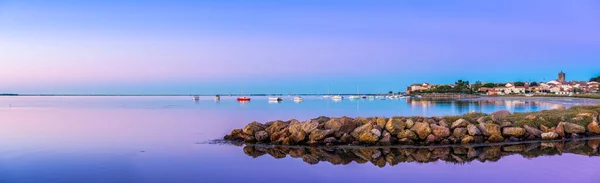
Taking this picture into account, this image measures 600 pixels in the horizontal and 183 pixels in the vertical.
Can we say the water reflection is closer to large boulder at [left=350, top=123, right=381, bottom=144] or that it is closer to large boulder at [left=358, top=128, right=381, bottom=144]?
large boulder at [left=350, top=123, right=381, bottom=144]

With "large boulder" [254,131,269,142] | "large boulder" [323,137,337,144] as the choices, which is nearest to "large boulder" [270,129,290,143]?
"large boulder" [254,131,269,142]

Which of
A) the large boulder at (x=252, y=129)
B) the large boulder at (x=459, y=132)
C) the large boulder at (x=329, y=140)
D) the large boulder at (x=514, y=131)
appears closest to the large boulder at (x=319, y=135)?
the large boulder at (x=329, y=140)

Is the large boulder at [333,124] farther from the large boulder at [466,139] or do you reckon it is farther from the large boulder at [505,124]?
the large boulder at [505,124]

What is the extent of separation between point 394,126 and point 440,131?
162 centimetres

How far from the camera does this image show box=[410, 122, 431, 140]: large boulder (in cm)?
1794

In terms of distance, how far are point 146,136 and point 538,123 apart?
17.8 m

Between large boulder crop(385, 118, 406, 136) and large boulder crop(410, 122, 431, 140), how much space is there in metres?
0.43

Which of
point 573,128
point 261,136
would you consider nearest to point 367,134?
point 261,136

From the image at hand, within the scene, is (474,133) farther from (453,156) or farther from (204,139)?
(204,139)

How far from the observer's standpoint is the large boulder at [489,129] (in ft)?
60.4

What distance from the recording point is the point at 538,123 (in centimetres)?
2014

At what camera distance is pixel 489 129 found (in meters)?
18.6

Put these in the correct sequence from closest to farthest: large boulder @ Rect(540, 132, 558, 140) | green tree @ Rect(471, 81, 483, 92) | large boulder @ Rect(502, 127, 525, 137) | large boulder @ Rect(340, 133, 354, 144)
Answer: large boulder @ Rect(340, 133, 354, 144)
large boulder @ Rect(502, 127, 525, 137)
large boulder @ Rect(540, 132, 558, 140)
green tree @ Rect(471, 81, 483, 92)

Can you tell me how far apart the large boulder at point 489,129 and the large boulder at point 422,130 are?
7.01 feet
